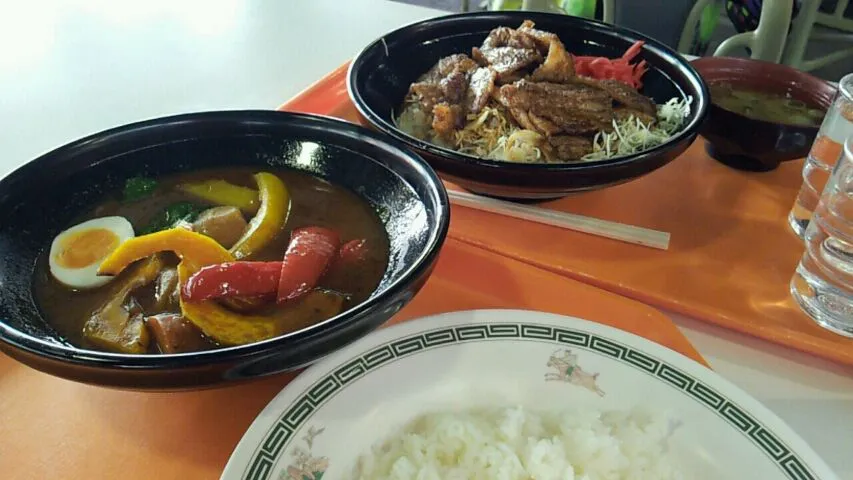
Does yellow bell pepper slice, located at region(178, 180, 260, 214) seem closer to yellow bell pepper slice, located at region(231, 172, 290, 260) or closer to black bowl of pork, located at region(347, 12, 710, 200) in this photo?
yellow bell pepper slice, located at region(231, 172, 290, 260)

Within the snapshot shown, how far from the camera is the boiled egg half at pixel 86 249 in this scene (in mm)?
1168

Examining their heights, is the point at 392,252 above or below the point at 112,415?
above

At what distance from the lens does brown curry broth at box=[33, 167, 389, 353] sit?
1.12m

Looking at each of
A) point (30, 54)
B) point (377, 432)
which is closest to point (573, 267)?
point (377, 432)

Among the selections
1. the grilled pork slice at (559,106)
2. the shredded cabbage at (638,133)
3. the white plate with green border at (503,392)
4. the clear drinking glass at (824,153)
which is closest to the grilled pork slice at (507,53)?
the grilled pork slice at (559,106)

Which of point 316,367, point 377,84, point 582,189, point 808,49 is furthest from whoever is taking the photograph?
point 808,49

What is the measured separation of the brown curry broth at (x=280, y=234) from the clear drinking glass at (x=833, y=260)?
0.86m

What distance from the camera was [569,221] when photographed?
1538 millimetres

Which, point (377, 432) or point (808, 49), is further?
point (808, 49)

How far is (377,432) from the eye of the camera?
1055mm

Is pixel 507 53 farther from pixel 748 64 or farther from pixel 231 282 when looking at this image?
pixel 231 282

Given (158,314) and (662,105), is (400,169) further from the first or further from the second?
(662,105)

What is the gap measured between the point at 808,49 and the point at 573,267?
3.84 metres

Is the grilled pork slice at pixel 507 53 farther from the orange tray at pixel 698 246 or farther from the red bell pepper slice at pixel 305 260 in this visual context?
the red bell pepper slice at pixel 305 260
